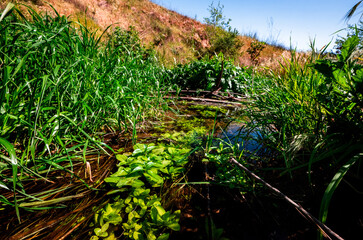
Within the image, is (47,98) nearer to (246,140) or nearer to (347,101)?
(246,140)

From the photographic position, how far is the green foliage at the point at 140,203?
768 millimetres

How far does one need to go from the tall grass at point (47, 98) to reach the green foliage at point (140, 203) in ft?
0.88

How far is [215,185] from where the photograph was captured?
1.07 meters

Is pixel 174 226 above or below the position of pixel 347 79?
below

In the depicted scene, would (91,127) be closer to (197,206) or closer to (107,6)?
(197,206)

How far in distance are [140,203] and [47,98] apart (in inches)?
34.0

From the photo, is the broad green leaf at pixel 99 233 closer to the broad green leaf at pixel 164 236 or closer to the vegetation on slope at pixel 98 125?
the vegetation on slope at pixel 98 125

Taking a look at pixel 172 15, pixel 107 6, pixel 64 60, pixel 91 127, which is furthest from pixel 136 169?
pixel 172 15

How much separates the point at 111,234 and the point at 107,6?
57.2 feet

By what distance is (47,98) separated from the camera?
3.43 ft

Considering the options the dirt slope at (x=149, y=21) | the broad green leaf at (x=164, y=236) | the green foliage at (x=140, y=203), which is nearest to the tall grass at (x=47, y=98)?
the green foliage at (x=140, y=203)

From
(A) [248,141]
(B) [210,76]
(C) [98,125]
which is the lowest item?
(C) [98,125]

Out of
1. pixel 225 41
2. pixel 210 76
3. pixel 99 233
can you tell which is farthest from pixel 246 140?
pixel 225 41

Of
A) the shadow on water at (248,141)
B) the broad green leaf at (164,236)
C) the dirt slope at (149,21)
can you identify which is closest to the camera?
the broad green leaf at (164,236)
